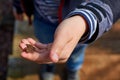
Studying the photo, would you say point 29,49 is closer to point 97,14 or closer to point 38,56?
point 38,56

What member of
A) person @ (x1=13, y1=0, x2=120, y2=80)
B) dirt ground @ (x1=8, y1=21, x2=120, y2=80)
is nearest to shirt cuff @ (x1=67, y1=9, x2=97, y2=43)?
person @ (x1=13, y1=0, x2=120, y2=80)

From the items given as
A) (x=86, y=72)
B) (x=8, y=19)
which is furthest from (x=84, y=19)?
(x=8, y=19)

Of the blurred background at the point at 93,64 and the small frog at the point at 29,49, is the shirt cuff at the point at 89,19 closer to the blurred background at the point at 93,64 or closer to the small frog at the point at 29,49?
the small frog at the point at 29,49

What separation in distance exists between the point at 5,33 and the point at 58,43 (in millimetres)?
2074

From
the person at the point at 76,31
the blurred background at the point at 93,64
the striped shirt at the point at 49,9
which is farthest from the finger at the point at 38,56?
the blurred background at the point at 93,64

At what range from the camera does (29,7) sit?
150cm

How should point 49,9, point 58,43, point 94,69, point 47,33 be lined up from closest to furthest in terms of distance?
1. point 58,43
2. point 49,9
3. point 47,33
4. point 94,69

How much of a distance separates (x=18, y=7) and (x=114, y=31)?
93 cm

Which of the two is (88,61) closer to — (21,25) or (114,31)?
(114,31)

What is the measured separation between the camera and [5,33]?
108 inches

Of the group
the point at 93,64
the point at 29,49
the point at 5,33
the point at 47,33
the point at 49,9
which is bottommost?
the point at 5,33

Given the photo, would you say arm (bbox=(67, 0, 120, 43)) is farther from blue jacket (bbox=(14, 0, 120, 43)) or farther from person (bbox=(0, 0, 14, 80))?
person (bbox=(0, 0, 14, 80))

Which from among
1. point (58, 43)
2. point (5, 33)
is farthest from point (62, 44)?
point (5, 33)

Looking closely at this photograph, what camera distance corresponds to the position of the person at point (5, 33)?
2.42 meters
